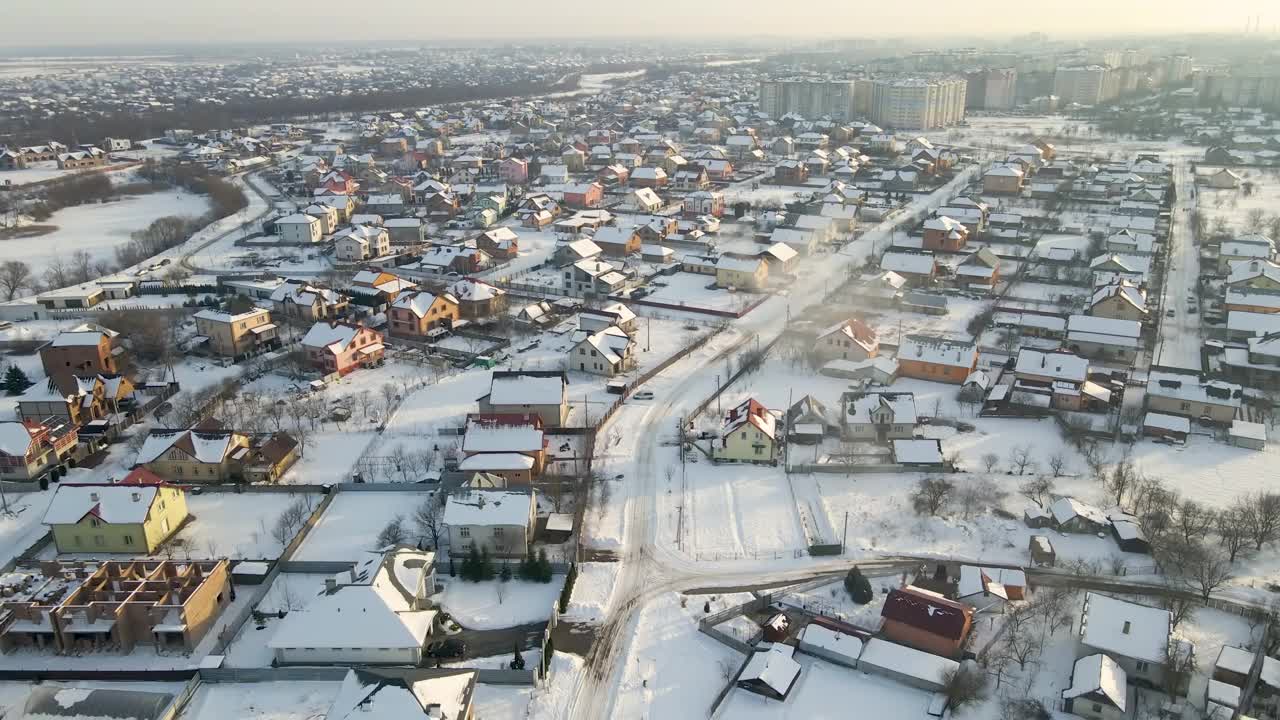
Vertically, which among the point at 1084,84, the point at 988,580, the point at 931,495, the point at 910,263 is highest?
the point at 1084,84

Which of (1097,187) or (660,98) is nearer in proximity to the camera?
(1097,187)

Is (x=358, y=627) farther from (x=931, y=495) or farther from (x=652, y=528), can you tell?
(x=931, y=495)

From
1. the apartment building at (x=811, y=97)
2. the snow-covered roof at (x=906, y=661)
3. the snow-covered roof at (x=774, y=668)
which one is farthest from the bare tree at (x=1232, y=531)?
the apartment building at (x=811, y=97)

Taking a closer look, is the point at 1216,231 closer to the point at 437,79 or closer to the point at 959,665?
the point at 959,665

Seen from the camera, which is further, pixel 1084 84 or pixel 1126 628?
pixel 1084 84

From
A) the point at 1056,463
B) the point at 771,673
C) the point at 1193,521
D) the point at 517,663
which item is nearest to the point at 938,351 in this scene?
the point at 1056,463

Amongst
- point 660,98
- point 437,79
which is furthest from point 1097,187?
point 437,79

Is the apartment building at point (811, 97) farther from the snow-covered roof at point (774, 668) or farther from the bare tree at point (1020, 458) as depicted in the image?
the snow-covered roof at point (774, 668)
